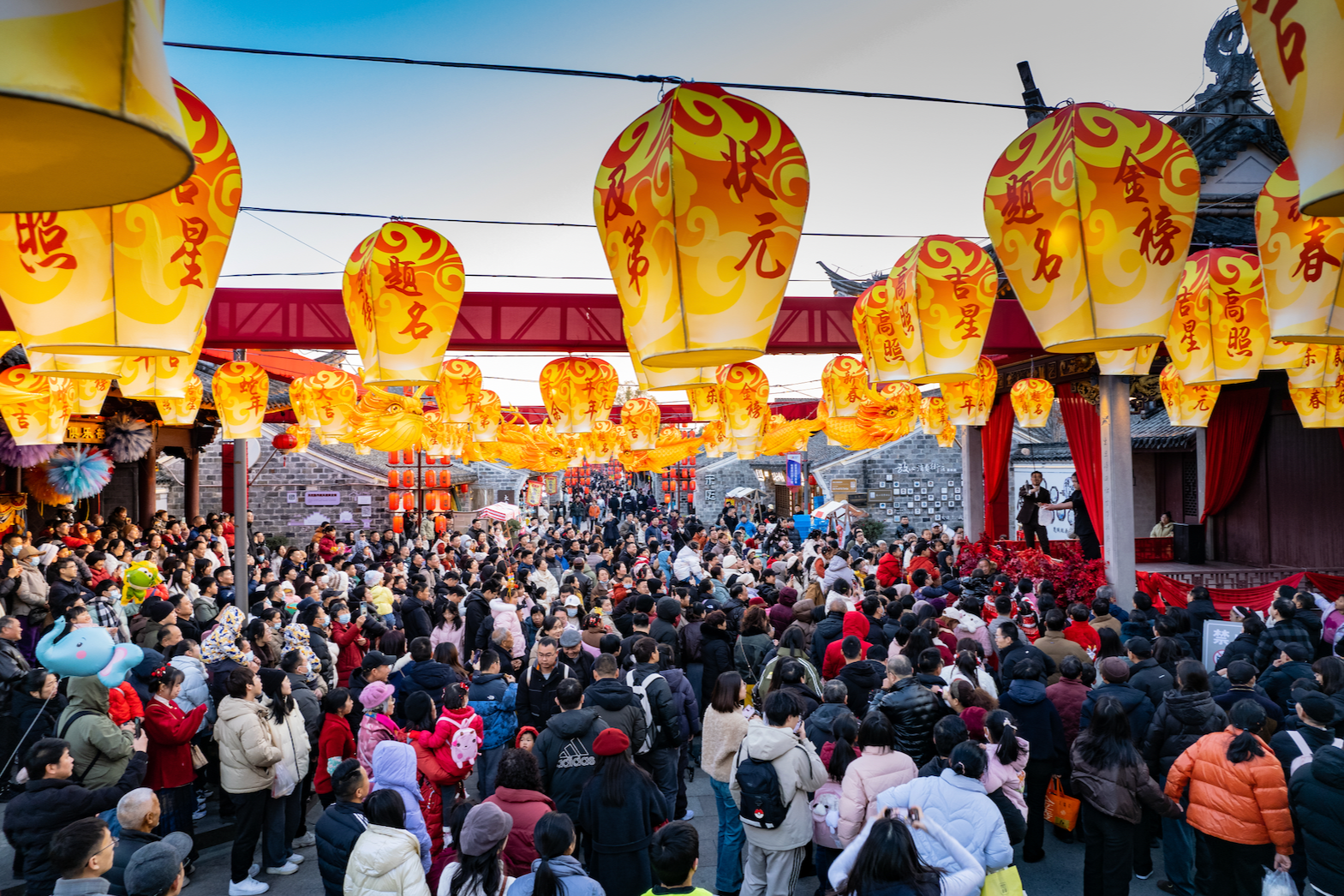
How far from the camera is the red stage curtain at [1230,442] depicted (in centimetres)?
1239

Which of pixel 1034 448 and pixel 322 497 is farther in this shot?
pixel 322 497

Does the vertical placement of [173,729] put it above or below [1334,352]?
below

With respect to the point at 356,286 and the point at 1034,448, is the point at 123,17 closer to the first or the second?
the point at 356,286

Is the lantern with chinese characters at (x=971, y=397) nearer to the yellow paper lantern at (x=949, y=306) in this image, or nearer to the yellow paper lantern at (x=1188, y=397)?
the yellow paper lantern at (x=1188, y=397)

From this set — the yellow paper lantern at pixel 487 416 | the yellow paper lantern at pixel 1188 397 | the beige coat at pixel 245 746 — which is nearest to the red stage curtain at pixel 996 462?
the yellow paper lantern at pixel 1188 397

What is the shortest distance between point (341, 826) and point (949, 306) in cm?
400

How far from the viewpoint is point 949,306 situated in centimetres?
422

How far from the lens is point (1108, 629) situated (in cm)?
550

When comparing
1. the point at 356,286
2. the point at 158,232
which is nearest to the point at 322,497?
the point at 356,286

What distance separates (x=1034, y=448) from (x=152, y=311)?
74.2 ft

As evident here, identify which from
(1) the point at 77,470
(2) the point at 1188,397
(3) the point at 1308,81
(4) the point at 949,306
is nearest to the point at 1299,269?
(4) the point at 949,306

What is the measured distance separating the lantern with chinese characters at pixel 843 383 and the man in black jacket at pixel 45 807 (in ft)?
25.2

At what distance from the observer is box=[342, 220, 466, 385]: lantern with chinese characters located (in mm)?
3848

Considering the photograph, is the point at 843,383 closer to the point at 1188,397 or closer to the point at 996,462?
the point at 1188,397
